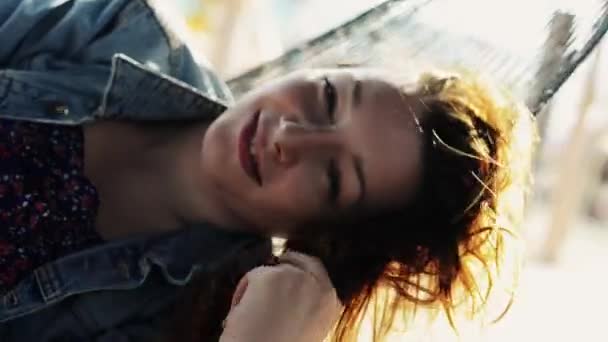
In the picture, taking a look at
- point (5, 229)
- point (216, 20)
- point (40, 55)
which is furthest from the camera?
point (216, 20)

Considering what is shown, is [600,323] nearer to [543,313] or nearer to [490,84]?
[543,313]

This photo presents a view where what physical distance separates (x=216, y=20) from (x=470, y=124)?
75cm

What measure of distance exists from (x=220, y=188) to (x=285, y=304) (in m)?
0.16

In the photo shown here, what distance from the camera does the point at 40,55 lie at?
89 centimetres

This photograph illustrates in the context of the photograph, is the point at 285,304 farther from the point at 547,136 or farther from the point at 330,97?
the point at 547,136

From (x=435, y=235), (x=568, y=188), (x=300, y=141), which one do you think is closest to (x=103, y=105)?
(x=300, y=141)

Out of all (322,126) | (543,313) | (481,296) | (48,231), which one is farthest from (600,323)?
(48,231)

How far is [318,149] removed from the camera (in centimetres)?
82

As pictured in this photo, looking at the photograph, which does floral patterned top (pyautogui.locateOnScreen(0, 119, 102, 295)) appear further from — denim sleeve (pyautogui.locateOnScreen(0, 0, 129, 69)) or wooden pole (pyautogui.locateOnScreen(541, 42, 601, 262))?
wooden pole (pyautogui.locateOnScreen(541, 42, 601, 262))

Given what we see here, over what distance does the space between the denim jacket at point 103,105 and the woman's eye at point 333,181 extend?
112 mm

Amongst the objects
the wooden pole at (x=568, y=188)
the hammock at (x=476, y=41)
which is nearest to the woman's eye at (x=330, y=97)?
the hammock at (x=476, y=41)

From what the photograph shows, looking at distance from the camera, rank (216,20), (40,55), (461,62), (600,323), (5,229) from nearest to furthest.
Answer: (5,229) < (40,55) < (461,62) < (600,323) < (216,20)

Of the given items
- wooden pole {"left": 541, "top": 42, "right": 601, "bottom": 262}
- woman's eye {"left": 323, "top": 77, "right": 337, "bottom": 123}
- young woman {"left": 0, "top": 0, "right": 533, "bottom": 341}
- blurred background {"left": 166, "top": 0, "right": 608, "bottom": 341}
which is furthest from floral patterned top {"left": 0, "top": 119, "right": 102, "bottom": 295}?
wooden pole {"left": 541, "top": 42, "right": 601, "bottom": 262}

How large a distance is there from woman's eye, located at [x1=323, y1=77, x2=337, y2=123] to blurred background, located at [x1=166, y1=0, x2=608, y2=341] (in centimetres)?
25
